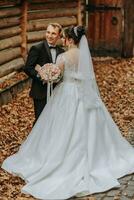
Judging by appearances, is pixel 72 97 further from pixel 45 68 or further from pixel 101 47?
pixel 101 47

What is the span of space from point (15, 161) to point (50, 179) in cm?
92

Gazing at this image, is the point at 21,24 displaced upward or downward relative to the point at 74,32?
downward

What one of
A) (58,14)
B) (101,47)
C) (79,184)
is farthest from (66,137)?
(101,47)

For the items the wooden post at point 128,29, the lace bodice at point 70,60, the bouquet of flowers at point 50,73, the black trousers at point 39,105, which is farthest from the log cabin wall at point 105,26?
the bouquet of flowers at point 50,73

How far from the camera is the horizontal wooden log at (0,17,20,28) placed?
504 inches

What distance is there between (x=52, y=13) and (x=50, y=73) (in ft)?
26.5

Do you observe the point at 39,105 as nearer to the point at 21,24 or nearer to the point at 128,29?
the point at 21,24

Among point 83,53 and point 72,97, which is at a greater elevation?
point 83,53

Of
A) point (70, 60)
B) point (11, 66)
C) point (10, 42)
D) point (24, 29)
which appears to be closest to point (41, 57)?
point (70, 60)

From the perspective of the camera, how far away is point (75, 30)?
25.4 ft

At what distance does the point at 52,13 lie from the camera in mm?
15539

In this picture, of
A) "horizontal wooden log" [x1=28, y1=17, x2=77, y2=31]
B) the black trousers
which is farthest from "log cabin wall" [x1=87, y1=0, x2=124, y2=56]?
the black trousers

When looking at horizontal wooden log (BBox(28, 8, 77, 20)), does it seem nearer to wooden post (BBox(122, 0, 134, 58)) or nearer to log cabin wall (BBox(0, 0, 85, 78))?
log cabin wall (BBox(0, 0, 85, 78))

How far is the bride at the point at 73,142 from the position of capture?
7453 millimetres
